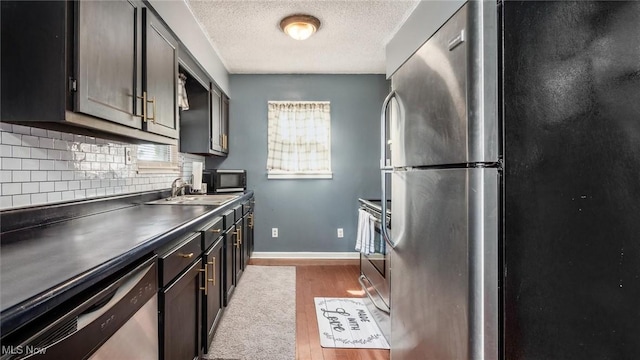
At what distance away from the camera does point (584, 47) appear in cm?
95

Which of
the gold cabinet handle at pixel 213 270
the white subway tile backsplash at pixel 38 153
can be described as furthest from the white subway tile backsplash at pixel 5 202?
the gold cabinet handle at pixel 213 270

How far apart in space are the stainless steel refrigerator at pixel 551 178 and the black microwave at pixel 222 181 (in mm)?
2621

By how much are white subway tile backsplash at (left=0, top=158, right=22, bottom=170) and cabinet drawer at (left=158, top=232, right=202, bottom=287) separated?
0.67 meters

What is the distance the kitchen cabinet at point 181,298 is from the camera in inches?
44.4

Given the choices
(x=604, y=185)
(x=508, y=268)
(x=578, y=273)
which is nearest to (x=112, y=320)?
(x=508, y=268)

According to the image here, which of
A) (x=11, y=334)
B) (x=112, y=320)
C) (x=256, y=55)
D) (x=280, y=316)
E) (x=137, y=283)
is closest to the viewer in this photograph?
(x=11, y=334)

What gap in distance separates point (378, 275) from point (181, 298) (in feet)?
4.94

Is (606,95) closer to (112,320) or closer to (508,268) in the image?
(508,268)

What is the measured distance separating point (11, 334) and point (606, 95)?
1.64 metres

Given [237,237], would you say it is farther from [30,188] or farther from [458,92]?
[458,92]

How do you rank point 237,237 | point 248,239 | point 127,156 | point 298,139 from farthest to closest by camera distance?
point 298,139, point 248,239, point 237,237, point 127,156

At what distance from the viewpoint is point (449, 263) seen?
3.55 feet

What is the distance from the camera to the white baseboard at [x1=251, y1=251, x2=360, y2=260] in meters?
3.78

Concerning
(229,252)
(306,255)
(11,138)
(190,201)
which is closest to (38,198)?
(11,138)
